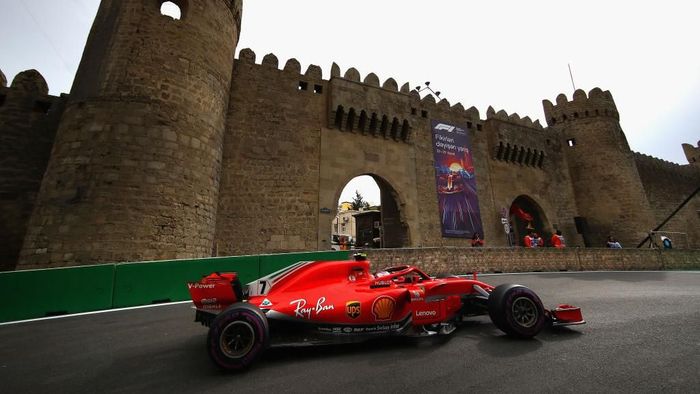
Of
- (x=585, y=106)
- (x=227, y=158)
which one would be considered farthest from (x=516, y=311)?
(x=585, y=106)

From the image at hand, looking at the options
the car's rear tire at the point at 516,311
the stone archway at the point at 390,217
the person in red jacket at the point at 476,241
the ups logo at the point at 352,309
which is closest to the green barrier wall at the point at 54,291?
the ups logo at the point at 352,309

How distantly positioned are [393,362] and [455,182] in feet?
50.3

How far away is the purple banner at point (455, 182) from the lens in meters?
16.6

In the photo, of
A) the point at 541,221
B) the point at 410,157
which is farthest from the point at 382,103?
the point at 541,221

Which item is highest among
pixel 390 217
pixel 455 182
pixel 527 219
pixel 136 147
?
pixel 455 182

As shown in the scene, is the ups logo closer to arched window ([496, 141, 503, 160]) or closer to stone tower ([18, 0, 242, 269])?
stone tower ([18, 0, 242, 269])

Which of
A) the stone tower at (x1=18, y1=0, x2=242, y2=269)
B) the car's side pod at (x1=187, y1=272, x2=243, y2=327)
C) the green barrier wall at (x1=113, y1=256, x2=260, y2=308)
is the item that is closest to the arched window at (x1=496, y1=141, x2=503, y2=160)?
the stone tower at (x1=18, y1=0, x2=242, y2=269)

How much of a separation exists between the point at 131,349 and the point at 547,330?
Result: 514 centimetres

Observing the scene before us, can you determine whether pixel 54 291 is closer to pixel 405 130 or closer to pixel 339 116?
pixel 339 116

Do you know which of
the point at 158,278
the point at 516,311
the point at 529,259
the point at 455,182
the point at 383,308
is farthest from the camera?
the point at 455,182

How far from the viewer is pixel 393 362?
3.22m

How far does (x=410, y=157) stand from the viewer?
16734mm

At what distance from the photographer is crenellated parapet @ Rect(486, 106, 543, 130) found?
20.2 meters

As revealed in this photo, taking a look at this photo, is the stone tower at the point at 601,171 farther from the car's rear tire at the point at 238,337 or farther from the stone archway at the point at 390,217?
the car's rear tire at the point at 238,337
